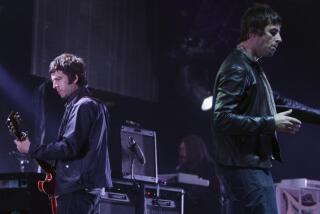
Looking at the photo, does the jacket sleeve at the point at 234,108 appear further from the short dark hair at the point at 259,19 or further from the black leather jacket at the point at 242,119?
the short dark hair at the point at 259,19

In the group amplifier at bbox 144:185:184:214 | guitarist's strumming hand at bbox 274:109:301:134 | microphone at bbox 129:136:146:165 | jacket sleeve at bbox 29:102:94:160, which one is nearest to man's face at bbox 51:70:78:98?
jacket sleeve at bbox 29:102:94:160

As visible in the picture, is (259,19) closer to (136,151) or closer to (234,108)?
(234,108)

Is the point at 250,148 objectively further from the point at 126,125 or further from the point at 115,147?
the point at 115,147

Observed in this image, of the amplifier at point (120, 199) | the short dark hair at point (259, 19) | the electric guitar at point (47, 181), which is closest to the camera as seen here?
the short dark hair at point (259, 19)

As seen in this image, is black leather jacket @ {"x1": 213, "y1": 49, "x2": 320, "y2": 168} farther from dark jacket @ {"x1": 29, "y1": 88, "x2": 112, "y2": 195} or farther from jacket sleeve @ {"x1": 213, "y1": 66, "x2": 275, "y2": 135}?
dark jacket @ {"x1": 29, "y1": 88, "x2": 112, "y2": 195}

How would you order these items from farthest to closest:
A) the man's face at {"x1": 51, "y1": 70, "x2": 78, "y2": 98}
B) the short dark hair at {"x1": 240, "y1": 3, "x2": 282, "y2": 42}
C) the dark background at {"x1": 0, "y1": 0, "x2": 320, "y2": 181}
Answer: the dark background at {"x1": 0, "y1": 0, "x2": 320, "y2": 181} → the man's face at {"x1": 51, "y1": 70, "x2": 78, "y2": 98} → the short dark hair at {"x1": 240, "y1": 3, "x2": 282, "y2": 42}

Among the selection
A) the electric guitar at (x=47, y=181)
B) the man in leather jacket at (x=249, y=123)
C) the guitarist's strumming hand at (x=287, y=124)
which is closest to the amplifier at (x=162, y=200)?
the electric guitar at (x=47, y=181)

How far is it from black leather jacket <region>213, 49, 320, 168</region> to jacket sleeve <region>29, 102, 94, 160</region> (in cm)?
117

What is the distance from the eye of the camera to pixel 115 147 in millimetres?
7957

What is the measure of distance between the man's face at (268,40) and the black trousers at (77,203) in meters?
1.52

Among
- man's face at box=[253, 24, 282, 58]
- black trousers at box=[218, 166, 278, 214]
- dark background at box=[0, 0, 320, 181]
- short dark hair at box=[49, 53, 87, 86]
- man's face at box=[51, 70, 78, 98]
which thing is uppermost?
dark background at box=[0, 0, 320, 181]

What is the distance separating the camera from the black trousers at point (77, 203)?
3980mm

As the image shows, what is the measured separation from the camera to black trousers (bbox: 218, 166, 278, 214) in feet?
9.84

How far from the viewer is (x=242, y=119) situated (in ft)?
9.95
